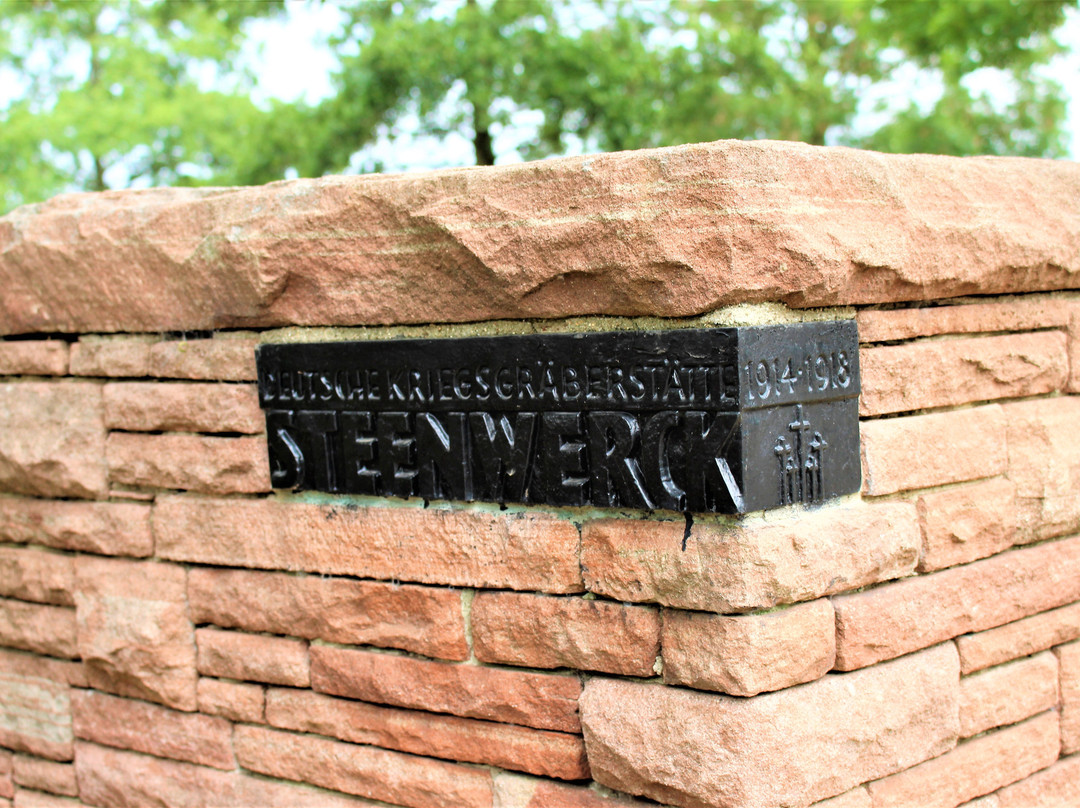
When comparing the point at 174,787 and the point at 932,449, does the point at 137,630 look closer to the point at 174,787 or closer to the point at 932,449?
the point at 174,787

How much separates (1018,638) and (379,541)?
1622 millimetres

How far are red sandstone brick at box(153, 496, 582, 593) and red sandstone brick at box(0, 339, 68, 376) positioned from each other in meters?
0.58

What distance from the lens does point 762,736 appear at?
2.15 m

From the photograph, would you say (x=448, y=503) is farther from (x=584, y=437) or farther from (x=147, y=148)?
(x=147, y=148)

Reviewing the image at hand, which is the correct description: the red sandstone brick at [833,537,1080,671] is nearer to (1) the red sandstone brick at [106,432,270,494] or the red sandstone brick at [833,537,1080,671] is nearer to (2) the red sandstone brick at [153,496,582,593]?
(2) the red sandstone brick at [153,496,582,593]

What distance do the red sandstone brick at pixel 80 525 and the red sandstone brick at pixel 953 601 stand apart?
6.48 ft

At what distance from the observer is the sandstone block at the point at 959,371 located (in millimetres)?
2473

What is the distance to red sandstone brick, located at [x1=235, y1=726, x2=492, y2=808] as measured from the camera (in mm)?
2605

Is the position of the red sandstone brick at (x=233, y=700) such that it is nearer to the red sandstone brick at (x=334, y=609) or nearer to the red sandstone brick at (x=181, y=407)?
the red sandstone brick at (x=334, y=609)

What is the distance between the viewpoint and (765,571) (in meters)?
2.15

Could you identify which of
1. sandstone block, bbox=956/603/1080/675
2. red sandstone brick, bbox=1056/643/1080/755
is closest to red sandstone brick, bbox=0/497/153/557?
sandstone block, bbox=956/603/1080/675

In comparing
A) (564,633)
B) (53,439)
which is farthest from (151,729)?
(564,633)

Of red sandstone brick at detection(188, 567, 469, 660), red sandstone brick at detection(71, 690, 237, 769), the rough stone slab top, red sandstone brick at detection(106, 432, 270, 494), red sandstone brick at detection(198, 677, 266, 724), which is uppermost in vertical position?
the rough stone slab top

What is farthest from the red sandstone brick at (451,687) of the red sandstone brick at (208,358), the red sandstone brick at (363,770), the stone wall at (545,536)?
the red sandstone brick at (208,358)
